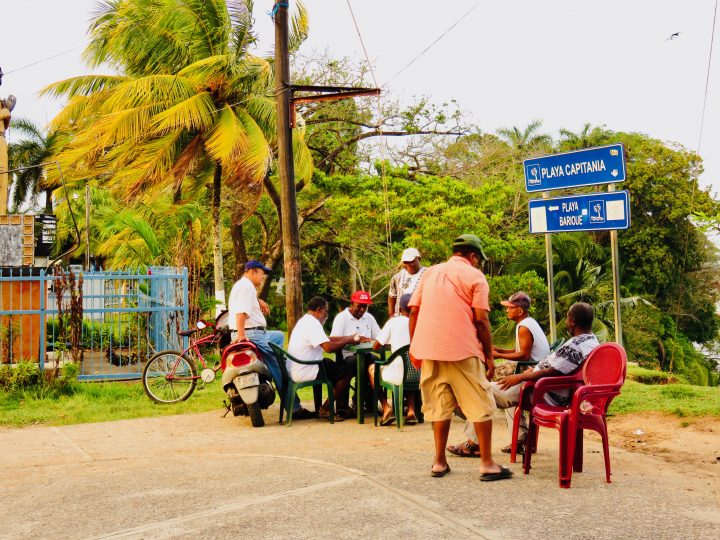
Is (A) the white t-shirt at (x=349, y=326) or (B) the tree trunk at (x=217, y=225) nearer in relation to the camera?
(A) the white t-shirt at (x=349, y=326)

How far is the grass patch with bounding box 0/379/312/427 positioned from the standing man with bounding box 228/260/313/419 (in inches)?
57.4

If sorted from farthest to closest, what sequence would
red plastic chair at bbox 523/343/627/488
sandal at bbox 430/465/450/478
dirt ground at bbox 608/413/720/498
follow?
dirt ground at bbox 608/413/720/498 → sandal at bbox 430/465/450/478 → red plastic chair at bbox 523/343/627/488

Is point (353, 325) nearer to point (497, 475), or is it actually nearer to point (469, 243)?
point (469, 243)

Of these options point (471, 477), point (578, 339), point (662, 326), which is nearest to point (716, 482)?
point (578, 339)

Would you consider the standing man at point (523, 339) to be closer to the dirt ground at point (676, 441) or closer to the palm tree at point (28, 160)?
the dirt ground at point (676, 441)

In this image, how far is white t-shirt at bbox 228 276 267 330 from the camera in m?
8.81

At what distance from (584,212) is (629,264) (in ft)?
89.7

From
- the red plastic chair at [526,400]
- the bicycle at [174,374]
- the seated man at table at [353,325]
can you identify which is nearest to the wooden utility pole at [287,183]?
the bicycle at [174,374]

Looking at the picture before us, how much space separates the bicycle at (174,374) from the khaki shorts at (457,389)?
16.2ft

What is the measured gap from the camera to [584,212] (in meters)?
8.87

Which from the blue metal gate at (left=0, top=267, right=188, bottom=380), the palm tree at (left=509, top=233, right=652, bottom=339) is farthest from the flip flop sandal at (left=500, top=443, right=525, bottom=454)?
the palm tree at (left=509, top=233, right=652, bottom=339)

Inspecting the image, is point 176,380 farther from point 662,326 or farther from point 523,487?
point 662,326

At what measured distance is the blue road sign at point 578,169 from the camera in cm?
852

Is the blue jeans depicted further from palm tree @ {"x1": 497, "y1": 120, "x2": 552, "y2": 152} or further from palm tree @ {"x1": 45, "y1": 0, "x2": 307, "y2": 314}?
palm tree @ {"x1": 497, "y1": 120, "x2": 552, "y2": 152}
